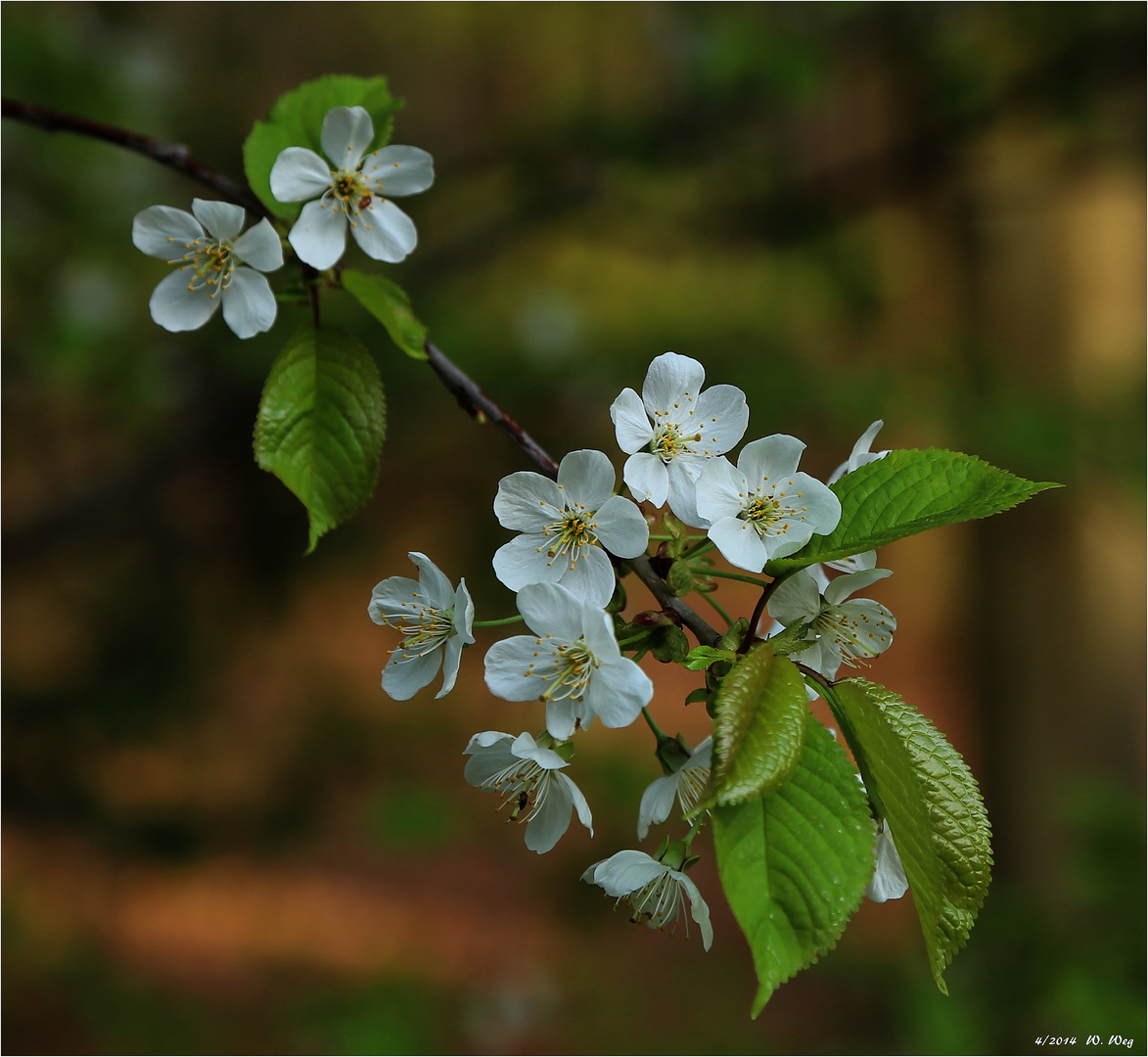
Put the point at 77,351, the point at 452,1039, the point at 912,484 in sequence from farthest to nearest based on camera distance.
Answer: the point at 452,1039, the point at 77,351, the point at 912,484

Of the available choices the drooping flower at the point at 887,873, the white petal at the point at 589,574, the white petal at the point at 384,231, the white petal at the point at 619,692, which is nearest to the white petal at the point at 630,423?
the white petal at the point at 589,574

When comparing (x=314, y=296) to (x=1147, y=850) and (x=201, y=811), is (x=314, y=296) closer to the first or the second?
(x=1147, y=850)

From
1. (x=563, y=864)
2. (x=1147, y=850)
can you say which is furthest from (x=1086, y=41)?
(x=563, y=864)

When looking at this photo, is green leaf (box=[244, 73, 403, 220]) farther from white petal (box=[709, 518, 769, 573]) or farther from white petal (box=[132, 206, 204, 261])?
white petal (box=[709, 518, 769, 573])

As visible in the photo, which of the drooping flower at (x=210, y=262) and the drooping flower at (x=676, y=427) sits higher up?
the drooping flower at (x=210, y=262)

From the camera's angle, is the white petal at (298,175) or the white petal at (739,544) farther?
the white petal at (298,175)

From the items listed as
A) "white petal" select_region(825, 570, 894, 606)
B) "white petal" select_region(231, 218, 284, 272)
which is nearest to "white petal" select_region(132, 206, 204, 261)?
"white petal" select_region(231, 218, 284, 272)

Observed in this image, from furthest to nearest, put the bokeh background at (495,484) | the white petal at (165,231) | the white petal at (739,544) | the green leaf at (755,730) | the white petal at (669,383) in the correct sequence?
1. the bokeh background at (495,484)
2. the white petal at (165,231)
3. the white petal at (669,383)
4. the white petal at (739,544)
5. the green leaf at (755,730)

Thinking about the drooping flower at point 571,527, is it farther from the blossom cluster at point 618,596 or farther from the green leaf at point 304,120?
the green leaf at point 304,120
